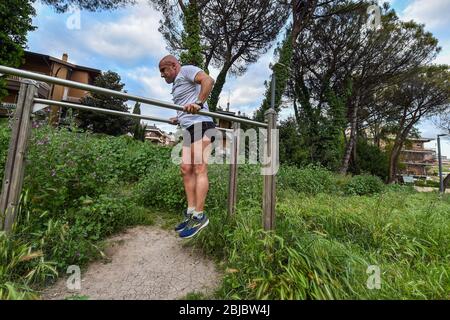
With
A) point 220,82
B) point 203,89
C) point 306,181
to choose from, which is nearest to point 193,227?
point 203,89

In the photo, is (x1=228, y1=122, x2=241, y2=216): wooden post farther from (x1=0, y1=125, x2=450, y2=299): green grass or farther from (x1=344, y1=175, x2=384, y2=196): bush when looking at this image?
(x1=344, y1=175, x2=384, y2=196): bush

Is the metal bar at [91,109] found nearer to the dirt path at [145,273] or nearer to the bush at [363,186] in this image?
the dirt path at [145,273]

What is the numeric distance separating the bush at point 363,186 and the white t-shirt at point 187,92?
6.58m

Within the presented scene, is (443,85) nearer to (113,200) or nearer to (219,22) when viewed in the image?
(219,22)

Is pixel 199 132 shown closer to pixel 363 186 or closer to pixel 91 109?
pixel 91 109

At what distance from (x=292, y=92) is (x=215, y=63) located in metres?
5.05

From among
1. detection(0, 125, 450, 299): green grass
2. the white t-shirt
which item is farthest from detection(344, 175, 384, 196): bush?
the white t-shirt

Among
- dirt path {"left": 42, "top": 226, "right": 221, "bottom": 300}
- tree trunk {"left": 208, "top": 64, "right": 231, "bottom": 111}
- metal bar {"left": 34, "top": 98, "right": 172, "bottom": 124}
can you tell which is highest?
tree trunk {"left": 208, "top": 64, "right": 231, "bottom": 111}

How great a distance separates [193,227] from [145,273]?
0.45 meters

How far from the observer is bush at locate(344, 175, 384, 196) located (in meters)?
7.16

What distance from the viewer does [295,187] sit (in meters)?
5.73

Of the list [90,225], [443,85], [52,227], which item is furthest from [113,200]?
[443,85]
